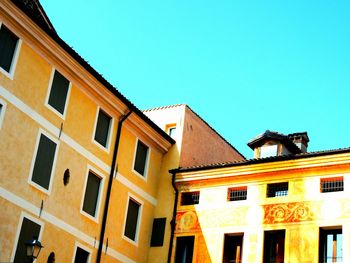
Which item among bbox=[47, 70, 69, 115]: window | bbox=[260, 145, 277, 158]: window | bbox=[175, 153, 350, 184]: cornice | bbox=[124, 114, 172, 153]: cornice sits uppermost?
bbox=[260, 145, 277, 158]: window

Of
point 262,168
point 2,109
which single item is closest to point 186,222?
point 262,168

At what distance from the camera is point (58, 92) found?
2247 centimetres

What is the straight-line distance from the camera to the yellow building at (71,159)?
20219 mm

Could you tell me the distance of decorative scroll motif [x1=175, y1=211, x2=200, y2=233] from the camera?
25.5m

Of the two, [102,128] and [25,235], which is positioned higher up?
[102,128]

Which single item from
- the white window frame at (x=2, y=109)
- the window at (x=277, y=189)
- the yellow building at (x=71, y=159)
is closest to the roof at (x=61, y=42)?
the yellow building at (x=71, y=159)

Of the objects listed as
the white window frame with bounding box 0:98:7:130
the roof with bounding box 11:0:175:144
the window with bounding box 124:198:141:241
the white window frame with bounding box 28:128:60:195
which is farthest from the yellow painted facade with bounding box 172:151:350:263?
the white window frame with bounding box 0:98:7:130

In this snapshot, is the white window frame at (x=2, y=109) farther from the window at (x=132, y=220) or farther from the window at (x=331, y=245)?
the window at (x=331, y=245)

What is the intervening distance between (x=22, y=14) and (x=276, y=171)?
1056 cm

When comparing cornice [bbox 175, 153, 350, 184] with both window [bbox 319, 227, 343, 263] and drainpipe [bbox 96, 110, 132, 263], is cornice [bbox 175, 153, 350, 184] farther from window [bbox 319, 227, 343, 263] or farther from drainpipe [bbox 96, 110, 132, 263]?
drainpipe [bbox 96, 110, 132, 263]

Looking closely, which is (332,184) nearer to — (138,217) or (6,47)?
(138,217)

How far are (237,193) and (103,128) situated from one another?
567 cm

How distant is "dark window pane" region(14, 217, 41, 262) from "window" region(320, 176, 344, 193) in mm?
9931

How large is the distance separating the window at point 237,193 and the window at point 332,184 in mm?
3084
